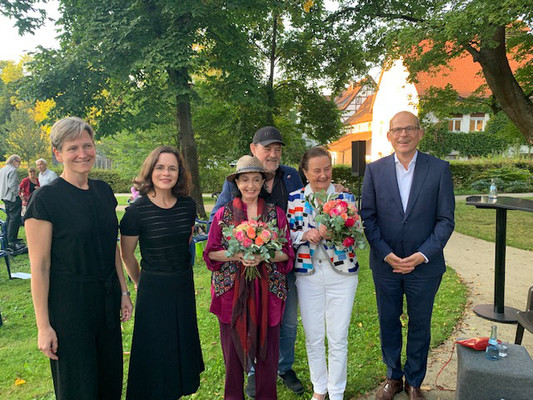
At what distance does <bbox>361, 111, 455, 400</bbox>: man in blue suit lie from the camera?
10.2ft

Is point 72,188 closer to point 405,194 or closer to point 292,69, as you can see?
point 405,194

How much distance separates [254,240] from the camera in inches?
103

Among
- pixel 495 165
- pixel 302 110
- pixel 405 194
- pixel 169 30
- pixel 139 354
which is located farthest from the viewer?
pixel 495 165

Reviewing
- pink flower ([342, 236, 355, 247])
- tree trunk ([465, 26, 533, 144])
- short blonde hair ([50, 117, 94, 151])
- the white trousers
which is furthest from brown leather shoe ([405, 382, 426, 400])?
tree trunk ([465, 26, 533, 144])

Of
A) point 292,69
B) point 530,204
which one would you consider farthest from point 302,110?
point 530,204

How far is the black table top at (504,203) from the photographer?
448 centimetres

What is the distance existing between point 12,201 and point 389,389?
1086cm

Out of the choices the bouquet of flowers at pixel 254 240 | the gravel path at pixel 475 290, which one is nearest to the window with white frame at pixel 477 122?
the gravel path at pixel 475 290

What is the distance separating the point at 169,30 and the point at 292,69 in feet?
22.7

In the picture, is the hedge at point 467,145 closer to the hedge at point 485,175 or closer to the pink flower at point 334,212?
the hedge at point 485,175

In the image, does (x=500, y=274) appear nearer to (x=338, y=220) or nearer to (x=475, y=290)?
(x=475, y=290)

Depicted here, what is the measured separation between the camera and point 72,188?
95.8 inches

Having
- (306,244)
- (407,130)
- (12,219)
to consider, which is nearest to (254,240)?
(306,244)

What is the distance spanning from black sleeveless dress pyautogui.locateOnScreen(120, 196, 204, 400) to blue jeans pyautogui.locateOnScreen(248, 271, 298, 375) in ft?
3.01
